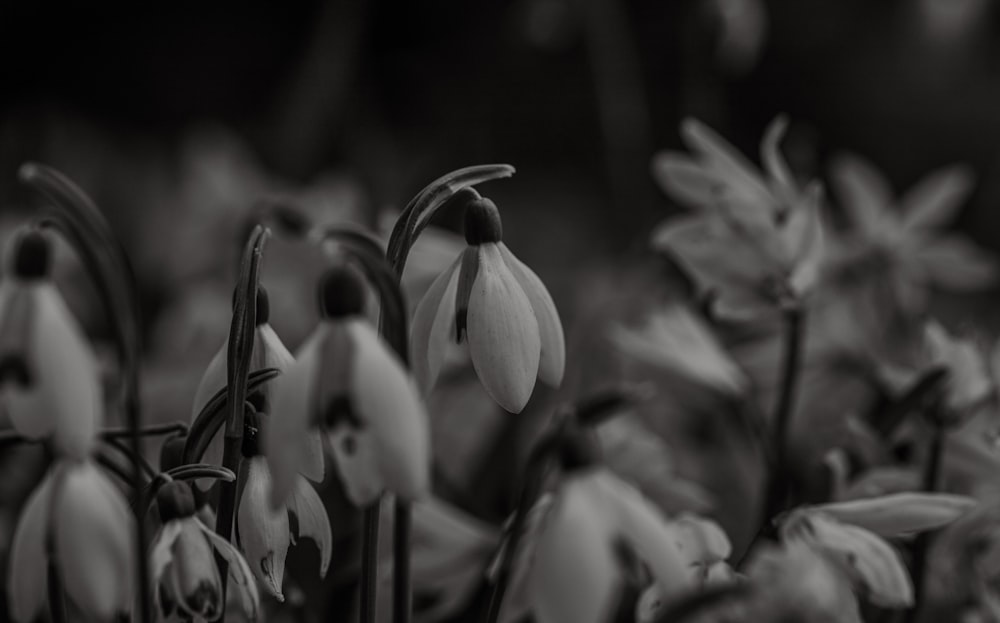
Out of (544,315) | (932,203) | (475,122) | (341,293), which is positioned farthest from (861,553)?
(475,122)

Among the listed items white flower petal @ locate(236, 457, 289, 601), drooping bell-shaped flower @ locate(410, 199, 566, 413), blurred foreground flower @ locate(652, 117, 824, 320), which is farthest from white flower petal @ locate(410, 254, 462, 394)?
blurred foreground flower @ locate(652, 117, 824, 320)

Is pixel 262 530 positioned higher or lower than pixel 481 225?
lower

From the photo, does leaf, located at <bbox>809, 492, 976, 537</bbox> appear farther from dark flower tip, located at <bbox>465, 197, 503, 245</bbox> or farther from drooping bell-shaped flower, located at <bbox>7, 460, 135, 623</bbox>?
drooping bell-shaped flower, located at <bbox>7, 460, 135, 623</bbox>

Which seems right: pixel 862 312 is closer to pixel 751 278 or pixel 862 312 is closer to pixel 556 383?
pixel 751 278

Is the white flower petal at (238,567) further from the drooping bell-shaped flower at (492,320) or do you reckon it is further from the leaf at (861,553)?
the leaf at (861,553)

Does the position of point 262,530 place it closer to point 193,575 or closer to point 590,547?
point 193,575

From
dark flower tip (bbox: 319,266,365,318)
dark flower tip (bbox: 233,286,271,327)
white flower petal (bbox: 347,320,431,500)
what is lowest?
white flower petal (bbox: 347,320,431,500)
